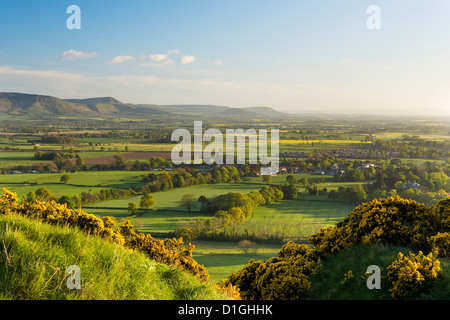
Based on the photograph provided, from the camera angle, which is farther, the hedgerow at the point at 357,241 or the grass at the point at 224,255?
the grass at the point at 224,255

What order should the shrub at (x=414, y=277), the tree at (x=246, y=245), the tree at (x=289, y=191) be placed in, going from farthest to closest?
the tree at (x=289, y=191) → the tree at (x=246, y=245) → the shrub at (x=414, y=277)

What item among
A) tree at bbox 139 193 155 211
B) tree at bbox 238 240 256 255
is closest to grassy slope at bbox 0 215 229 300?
tree at bbox 238 240 256 255

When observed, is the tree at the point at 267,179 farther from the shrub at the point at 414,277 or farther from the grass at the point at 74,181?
the shrub at the point at 414,277

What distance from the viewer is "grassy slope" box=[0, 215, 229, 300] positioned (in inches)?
186

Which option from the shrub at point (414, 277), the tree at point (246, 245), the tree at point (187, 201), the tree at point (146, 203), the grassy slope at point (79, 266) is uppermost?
the grassy slope at point (79, 266)

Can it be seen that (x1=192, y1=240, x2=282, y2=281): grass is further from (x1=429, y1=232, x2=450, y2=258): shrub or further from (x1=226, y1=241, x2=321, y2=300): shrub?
(x1=429, y1=232, x2=450, y2=258): shrub

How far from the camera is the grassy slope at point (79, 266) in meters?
4.72

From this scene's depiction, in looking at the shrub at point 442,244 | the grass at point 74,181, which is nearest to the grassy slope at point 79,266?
the shrub at point 442,244

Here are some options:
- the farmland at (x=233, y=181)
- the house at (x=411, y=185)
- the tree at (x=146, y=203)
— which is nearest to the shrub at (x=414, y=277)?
the farmland at (x=233, y=181)

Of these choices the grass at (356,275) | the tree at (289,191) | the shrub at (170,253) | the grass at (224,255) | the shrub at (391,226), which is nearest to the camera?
the grass at (356,275)

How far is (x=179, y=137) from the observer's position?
4628 inches

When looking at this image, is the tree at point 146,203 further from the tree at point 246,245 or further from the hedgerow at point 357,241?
the hedgerow at point 357,241

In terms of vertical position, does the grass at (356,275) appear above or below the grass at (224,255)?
above
